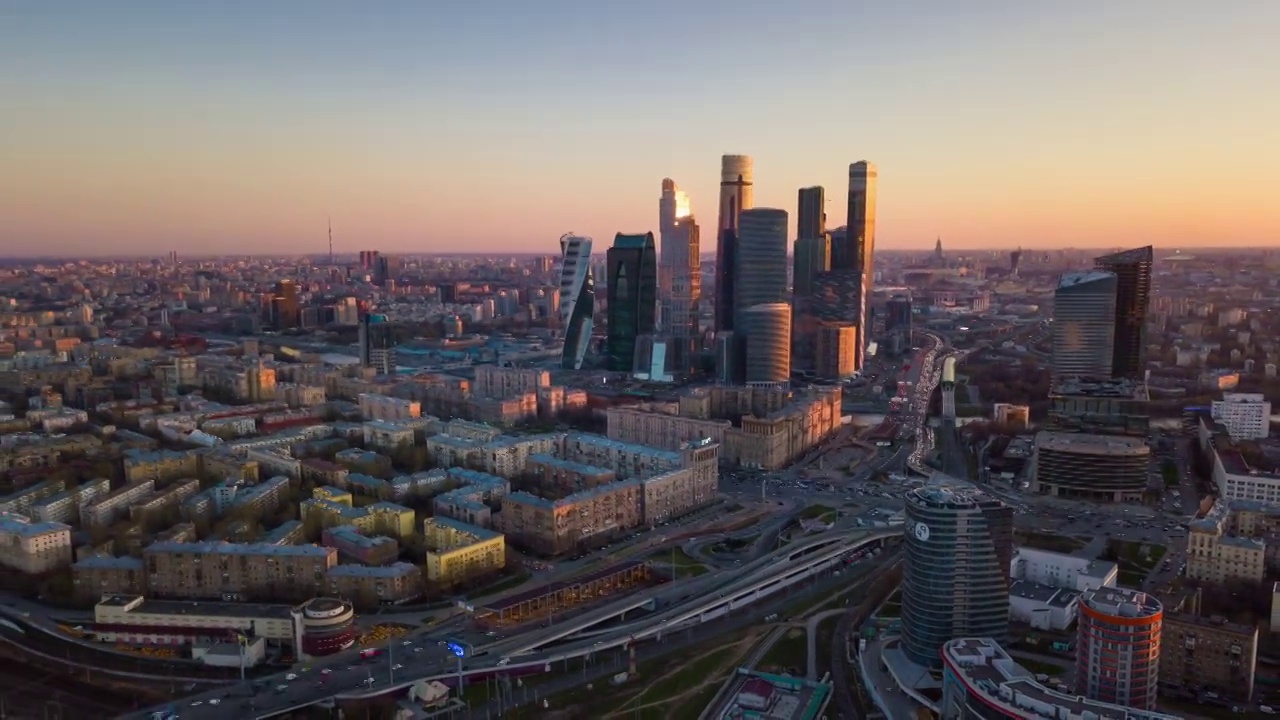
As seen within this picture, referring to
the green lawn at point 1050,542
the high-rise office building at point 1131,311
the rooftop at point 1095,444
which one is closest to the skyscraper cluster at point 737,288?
the high-rise office building at point 1131,311

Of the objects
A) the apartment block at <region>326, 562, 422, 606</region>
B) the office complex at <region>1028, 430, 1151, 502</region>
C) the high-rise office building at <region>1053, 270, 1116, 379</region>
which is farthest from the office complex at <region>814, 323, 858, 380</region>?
the apartment block at <region>326, 562, 422, 606</region>

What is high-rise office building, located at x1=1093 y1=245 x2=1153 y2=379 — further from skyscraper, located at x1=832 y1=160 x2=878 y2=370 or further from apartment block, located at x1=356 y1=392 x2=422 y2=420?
apartment block, located at x1=356 y1=392 x2=422 y2=420

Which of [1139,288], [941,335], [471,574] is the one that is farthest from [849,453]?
[941,335]

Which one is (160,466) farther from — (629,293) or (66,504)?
(629,293)

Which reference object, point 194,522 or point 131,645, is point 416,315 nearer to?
point 194,522

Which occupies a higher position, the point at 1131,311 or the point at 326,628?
the point at 1131,311

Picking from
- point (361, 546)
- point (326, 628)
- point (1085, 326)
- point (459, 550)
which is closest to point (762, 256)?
point (1085, 326)

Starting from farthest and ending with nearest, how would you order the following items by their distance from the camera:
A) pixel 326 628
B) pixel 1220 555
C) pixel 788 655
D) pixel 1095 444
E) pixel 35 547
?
1. pixel 1095 444
2. pixel 35 547
3. pixel 1220 555
4. pixel 788 655
5. pixel 326 628
